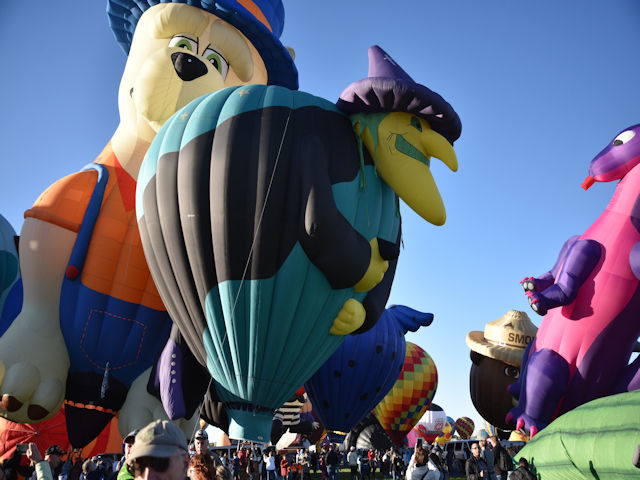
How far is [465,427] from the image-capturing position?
1230 inches

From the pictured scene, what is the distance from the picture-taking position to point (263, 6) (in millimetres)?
9398

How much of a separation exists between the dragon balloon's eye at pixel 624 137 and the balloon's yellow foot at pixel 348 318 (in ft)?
17.8

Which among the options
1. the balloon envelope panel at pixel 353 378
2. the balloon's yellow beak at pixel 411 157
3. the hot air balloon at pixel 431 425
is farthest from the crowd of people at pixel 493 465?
the hot air balloon at pixel 431 425

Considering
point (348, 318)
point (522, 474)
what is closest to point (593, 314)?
point (348, 318)

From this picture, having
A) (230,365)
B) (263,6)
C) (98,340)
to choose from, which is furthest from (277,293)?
(263,6)

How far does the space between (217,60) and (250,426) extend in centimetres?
503

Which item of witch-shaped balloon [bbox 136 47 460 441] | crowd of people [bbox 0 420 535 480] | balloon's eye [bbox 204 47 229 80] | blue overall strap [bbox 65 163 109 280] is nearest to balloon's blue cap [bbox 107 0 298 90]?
balloon's eye [bbox 204 47 229 80]

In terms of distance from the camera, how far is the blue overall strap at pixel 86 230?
756cm

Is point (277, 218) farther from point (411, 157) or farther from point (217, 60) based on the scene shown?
point (217, 60)

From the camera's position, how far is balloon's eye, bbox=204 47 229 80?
8.55 metres

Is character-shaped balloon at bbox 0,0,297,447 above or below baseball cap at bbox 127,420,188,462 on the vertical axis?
above

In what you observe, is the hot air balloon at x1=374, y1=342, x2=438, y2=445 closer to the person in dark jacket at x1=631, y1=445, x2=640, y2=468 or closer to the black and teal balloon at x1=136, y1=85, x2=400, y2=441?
the black and teal balloon at x1=136, y1=85, x2=400, y2=441

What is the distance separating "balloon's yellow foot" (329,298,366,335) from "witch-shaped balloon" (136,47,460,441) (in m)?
0.01

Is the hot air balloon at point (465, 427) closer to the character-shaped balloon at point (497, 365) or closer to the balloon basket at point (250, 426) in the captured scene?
the character-shaped balloon at point (497, 365)
